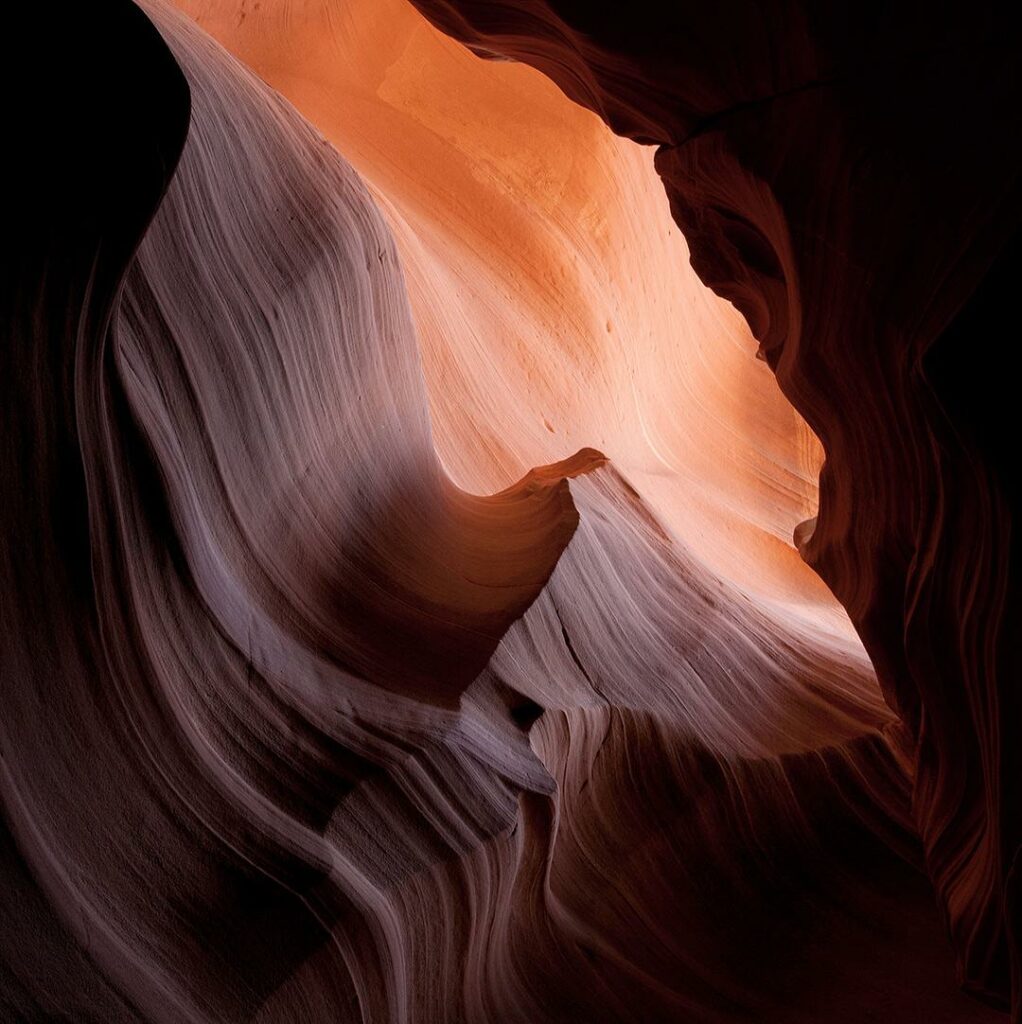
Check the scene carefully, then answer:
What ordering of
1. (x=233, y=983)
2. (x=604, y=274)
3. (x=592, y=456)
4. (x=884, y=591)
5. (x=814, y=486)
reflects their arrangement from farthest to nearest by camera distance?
1. (x=814, y=486)
2. (x=604, y=274)
3. (x=592, y=456)
4. (x=884, y=591)
5. (x=233, y=983)

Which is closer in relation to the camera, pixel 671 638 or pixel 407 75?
pixel 671 638

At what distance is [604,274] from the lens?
4.03 metres

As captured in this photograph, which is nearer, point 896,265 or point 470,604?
point 896,265

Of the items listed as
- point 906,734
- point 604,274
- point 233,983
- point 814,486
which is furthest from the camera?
point 814,486

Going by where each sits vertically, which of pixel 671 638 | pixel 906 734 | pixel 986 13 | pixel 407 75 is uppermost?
pixel 407 75

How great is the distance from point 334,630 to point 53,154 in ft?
3.32

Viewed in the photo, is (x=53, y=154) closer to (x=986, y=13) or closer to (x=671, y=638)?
(x=986, y=13)

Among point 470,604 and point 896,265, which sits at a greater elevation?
point 896,265

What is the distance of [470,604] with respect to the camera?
231 cm

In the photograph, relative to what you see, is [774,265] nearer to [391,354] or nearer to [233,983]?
[391,354]

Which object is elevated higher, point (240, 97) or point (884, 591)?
point (240, 97)

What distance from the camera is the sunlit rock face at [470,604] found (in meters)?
1.48

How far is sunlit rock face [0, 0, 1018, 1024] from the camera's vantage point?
1484 millimetres

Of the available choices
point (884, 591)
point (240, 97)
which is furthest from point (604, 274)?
point (884, 591)
